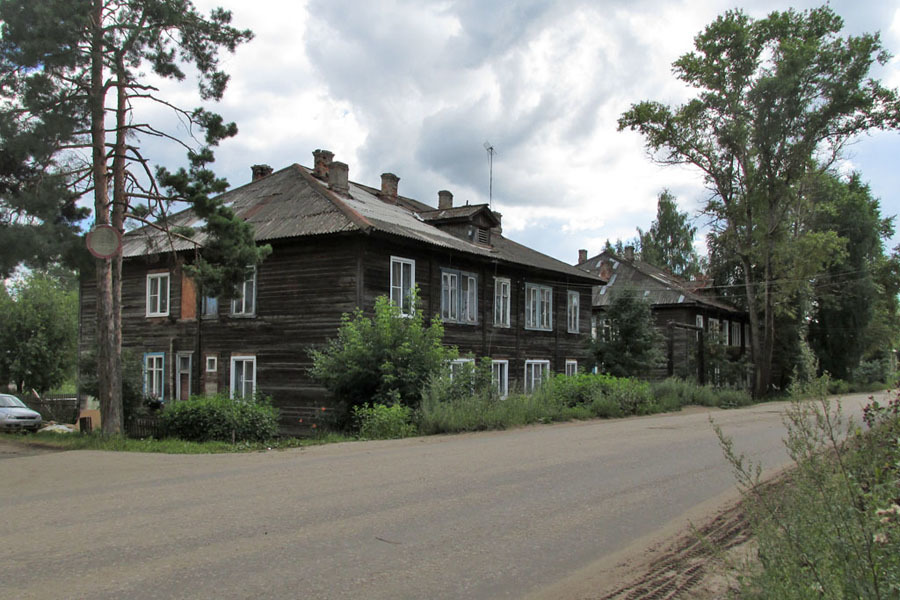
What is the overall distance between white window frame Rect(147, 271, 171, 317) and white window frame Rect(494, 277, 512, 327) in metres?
11.8

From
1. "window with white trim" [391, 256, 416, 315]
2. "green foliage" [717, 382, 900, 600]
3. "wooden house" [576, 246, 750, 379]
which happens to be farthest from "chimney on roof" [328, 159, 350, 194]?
"green foliage" [717, 382, 900, 600]

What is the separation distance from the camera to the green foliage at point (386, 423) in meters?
16.1

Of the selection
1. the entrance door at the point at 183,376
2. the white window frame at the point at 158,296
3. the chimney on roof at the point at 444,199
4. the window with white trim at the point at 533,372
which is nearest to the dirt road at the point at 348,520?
the entrance door at the point at 183,376

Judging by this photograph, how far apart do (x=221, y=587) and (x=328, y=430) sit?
47.5 ft

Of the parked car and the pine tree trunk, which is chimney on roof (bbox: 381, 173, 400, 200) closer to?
the pine tree trunk

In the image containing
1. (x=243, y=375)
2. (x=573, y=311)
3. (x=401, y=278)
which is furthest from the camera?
(x=573, y=311)

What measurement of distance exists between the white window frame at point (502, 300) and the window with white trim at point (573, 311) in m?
4.94

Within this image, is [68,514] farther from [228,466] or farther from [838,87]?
[838,87]

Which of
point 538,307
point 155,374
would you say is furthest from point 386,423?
point 538,307

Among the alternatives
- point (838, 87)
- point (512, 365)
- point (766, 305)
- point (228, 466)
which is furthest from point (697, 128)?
point (228, 466)

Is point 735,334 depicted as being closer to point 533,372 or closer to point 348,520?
point 533,372

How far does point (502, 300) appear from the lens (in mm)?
27797

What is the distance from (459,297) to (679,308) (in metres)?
22.5

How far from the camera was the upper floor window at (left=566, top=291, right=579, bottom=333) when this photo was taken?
32.2 meters
